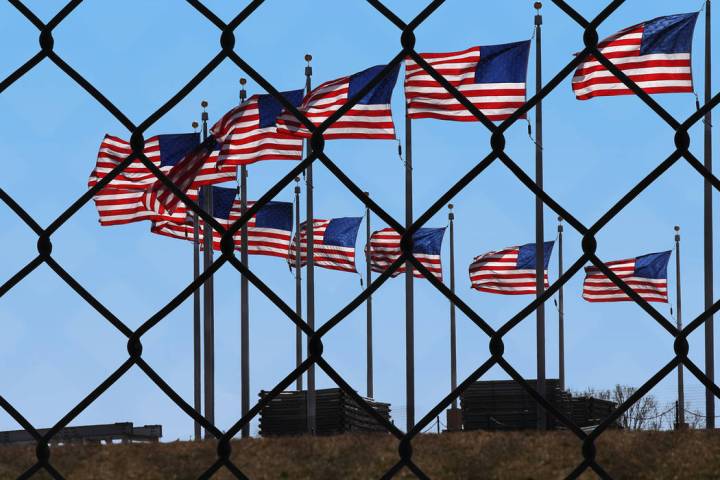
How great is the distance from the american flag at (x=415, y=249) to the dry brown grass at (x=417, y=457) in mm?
7188

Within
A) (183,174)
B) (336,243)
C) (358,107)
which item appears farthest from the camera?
(336,243)

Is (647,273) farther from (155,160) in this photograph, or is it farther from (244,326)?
(155,160)

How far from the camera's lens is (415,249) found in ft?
114

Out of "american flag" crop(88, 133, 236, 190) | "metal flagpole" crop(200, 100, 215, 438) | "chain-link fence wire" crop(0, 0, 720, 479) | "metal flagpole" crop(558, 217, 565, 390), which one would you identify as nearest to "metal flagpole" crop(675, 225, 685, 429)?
"metal flagpole" crop(558, 217, 565, 390)

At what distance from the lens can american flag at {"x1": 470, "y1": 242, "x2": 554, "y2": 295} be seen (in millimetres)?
33219

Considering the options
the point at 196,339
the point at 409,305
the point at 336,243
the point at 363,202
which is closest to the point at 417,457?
the point at 409,305

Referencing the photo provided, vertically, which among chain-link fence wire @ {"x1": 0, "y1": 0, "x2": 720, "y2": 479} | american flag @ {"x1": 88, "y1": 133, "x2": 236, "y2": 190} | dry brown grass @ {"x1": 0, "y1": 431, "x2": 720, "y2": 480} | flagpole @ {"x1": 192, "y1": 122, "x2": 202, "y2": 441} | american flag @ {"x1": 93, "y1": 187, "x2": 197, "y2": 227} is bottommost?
dry brown grass @ {"x1": 0, "y1": 431, "x2": 720, "y2": 480}

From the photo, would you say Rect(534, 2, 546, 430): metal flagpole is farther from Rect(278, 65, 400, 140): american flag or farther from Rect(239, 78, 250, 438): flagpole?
Rect(239, 78, 250, 438): flagpole

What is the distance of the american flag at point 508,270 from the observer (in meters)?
33.2

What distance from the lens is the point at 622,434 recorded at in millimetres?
25578

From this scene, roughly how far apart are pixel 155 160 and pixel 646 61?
10.2m

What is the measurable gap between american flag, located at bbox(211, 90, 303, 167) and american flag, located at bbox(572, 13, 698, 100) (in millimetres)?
5648

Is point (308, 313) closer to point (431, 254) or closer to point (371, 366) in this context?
point (431, 254)

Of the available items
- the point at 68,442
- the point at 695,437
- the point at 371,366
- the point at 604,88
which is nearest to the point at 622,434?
the point at 695,437
